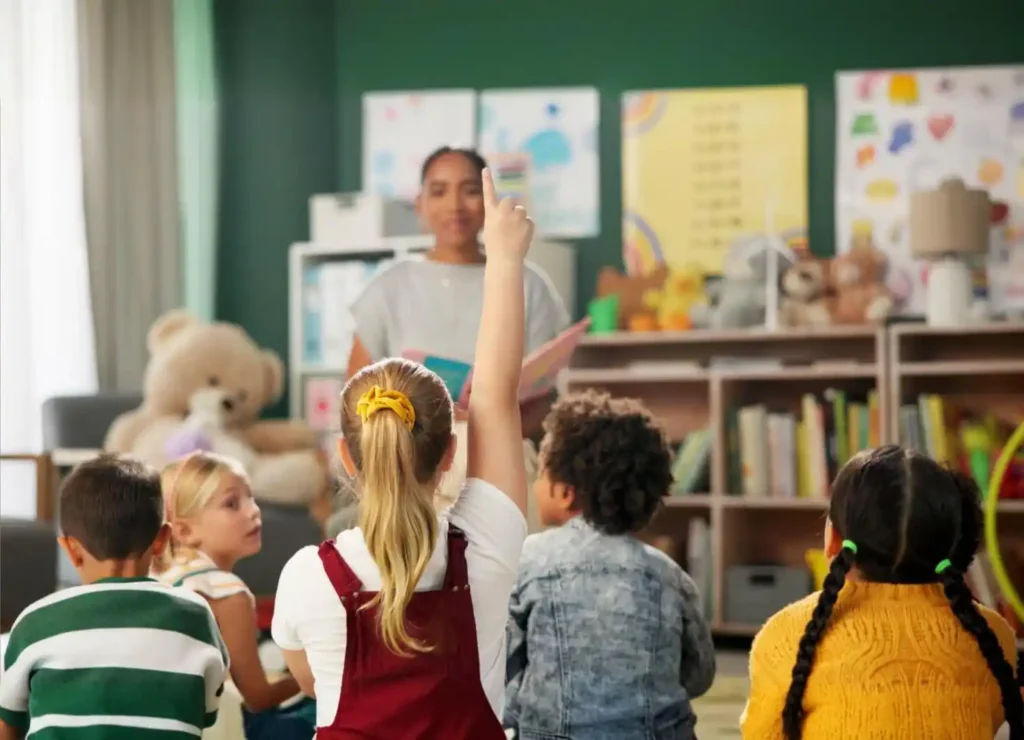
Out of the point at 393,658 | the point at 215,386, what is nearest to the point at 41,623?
the point at 393,658

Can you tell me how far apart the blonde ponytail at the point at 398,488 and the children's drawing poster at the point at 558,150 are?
11.5ft

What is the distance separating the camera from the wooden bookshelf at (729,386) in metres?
4.33

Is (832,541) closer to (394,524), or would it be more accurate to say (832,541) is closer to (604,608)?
(604,608)

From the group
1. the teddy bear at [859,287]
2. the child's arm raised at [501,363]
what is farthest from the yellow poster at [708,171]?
the child's arm raised at [501,363]

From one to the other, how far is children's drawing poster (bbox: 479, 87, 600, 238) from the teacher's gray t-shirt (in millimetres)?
2196

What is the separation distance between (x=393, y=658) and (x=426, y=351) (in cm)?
130

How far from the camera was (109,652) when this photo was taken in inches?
63.1

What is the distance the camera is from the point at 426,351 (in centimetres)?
270

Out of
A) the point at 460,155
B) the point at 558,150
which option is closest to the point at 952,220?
the point at 558,150

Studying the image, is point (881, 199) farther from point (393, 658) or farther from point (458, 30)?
point (393, 658)

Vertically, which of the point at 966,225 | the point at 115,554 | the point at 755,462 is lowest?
the point at 755,462

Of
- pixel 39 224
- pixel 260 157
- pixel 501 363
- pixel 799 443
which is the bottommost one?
pixel 799 443

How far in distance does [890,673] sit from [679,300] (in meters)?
3.07

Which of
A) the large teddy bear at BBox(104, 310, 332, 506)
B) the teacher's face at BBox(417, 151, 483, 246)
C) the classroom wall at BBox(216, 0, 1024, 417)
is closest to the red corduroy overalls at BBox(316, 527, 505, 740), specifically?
the teacher's face at BBox(417, 151, 483, 246)
